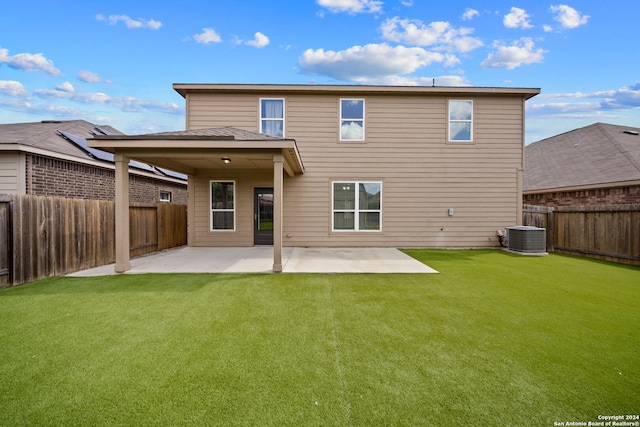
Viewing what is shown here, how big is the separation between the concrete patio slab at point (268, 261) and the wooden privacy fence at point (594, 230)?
5.36m

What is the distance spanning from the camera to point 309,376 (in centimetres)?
247

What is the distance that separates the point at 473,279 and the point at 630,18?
41.9 ft

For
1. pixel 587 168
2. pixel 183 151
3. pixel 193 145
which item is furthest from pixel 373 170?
pixel 587 168

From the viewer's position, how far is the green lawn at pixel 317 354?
206 cm

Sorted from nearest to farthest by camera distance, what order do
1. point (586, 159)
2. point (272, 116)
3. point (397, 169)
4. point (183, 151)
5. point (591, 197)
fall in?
point (183, 151), point (272, 116), point (397, 169), point (591, 197), point (586, 159)

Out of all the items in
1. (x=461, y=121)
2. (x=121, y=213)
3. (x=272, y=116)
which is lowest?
(x=121, y=213)

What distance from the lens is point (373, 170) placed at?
9766mm

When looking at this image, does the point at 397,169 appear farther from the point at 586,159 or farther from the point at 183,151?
the point at 586,159

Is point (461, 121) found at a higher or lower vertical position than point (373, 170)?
higher

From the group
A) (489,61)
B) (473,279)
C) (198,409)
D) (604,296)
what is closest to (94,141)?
(198,409)

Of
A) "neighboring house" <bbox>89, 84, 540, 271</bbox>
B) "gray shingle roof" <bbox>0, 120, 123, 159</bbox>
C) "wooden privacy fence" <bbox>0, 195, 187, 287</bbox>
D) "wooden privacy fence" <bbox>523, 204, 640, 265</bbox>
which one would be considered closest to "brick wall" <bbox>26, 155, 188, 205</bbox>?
"gray shingle roof" <bbox>0, 120, 123, 159</bbox>

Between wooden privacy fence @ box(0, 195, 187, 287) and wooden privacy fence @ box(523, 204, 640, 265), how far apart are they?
42.7 ft

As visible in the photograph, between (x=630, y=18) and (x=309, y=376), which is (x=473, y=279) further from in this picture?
(x=630, y=18)

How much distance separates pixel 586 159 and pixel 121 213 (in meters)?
17.1
